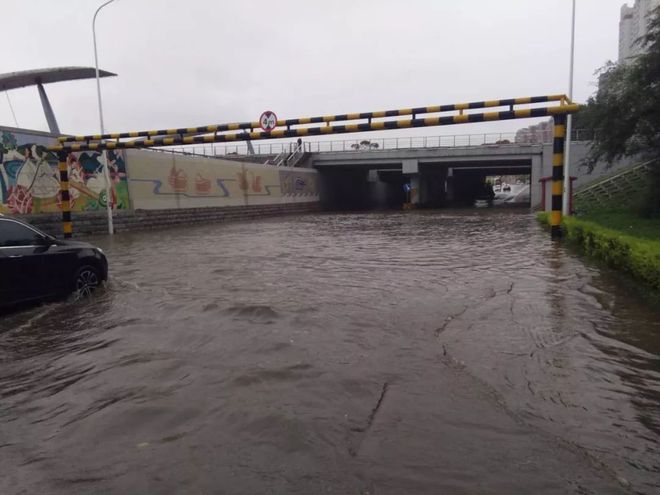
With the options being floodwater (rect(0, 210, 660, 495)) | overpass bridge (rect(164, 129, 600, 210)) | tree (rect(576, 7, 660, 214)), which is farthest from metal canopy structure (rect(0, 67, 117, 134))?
floodwater (rect(0, 210, 660, 495))

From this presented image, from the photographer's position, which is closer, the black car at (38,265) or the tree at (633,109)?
the black car at (38,265)

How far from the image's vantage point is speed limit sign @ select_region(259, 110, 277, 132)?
13.4 meters

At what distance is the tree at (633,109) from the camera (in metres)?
14.2

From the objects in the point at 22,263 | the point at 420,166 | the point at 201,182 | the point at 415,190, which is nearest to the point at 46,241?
the point at 22,263

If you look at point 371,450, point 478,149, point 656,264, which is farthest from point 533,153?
point 371,450

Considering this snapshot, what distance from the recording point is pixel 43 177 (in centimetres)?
1762

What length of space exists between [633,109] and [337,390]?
15.2 meters

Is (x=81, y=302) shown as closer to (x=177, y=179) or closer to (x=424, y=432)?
(x=424, y=432)

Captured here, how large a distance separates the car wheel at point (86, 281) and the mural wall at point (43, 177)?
1146 cm

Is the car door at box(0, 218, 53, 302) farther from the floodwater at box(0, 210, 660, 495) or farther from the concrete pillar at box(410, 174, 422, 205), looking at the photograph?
the concrete pillar at box(410, 174, 422, 205)

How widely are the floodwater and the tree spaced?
31.5ft

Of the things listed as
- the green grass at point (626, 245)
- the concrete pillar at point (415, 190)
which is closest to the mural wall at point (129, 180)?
the concrete pillar at point (415, 190)

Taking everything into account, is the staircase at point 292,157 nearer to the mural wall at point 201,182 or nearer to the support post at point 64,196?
the mural wall at point 201,182

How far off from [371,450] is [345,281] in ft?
17.1
